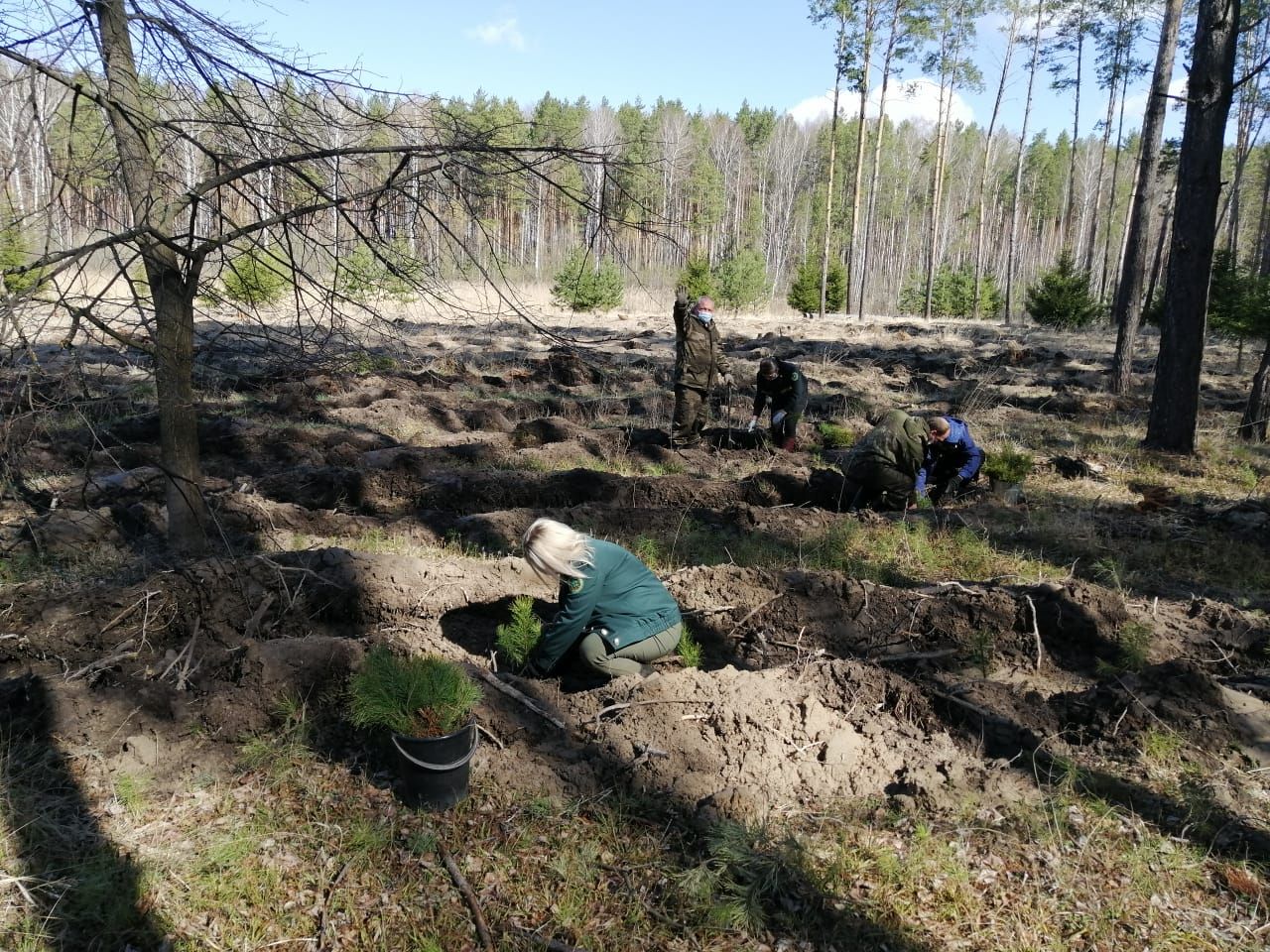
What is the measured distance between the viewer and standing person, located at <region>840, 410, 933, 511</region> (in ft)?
25.9

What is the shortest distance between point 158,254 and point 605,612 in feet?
9.66

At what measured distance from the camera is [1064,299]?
2500cm

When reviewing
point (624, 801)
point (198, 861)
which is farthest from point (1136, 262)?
point (198, 861)

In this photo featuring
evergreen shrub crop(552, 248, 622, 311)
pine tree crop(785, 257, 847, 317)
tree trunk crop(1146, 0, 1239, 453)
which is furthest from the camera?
pine tree crop(785, 257, 847, 317)

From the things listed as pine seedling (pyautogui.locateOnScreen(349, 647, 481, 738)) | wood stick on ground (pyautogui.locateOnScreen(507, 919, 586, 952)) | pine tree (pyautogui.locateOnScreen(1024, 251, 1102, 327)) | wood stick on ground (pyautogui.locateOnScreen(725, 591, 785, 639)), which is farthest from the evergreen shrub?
wood stick on ground (pyautogui.locateOnScreen(507, 919, 586, 952))

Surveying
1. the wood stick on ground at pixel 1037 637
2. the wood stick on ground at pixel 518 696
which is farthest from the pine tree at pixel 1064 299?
the wood stick on ground at pixel 518 696

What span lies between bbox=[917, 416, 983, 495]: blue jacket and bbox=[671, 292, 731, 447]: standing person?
9.29 feet

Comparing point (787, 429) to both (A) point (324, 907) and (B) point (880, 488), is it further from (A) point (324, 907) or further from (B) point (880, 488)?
(A) point (324, 907)

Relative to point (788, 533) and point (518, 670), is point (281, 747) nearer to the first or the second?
point (518, 670)

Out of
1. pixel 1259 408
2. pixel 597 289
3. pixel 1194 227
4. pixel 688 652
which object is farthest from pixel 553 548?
pixel 597 289

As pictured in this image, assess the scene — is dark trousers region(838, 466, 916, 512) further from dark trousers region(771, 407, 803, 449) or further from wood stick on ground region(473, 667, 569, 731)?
wood stick on ground region(473, 667, 569, 731)

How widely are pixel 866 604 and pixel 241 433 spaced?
778cm

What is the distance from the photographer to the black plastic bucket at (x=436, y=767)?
3.46 metres

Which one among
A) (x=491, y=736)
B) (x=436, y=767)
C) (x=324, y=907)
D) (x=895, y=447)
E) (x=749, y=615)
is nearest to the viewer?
(x=324, y=907)
